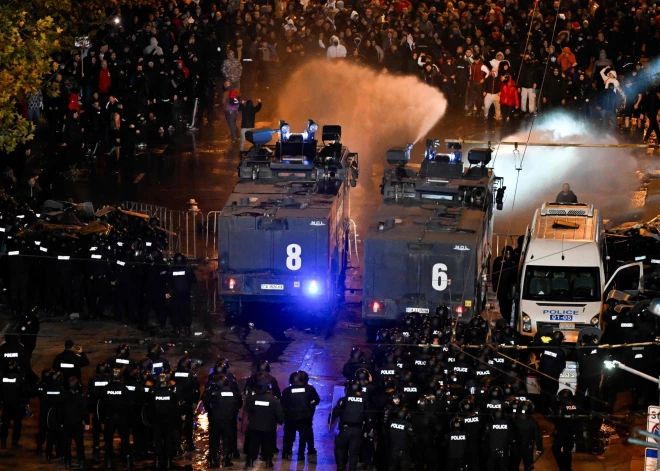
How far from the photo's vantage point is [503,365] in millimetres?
21672

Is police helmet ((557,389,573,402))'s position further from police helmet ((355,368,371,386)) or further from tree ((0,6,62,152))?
tree ((0,6,62,152))

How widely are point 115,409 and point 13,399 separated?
1559mm

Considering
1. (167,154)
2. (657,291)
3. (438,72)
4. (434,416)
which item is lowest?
(434,416)

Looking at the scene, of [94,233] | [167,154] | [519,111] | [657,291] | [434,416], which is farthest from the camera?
[519,111]

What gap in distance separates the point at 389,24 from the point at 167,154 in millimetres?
9034

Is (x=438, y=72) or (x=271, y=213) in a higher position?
(x=438, y=72)

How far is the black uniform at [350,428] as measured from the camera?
2025cm

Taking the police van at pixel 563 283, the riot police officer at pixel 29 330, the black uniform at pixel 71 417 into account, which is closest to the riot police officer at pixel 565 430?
the police van at pixel 563 283

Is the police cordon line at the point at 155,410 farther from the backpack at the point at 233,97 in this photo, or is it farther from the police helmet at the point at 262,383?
the backpack at the point at 233,97

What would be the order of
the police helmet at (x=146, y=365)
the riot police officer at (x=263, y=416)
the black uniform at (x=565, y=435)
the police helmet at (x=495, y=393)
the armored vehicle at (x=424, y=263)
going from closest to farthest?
the police helmet at (x=495, y=393) < the black uniform at (x=565, y=435) < the riot police officer at (x=263, y=416) < the police helmet at (x=146, y=365) < the armored vehicle at (x=424, y=263)

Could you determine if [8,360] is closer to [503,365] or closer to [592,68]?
[503,365]

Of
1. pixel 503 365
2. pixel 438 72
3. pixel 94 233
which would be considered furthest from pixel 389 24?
pixel 503 365

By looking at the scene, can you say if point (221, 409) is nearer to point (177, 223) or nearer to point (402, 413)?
point (402, 413)

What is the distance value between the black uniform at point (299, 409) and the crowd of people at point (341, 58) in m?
16.7
